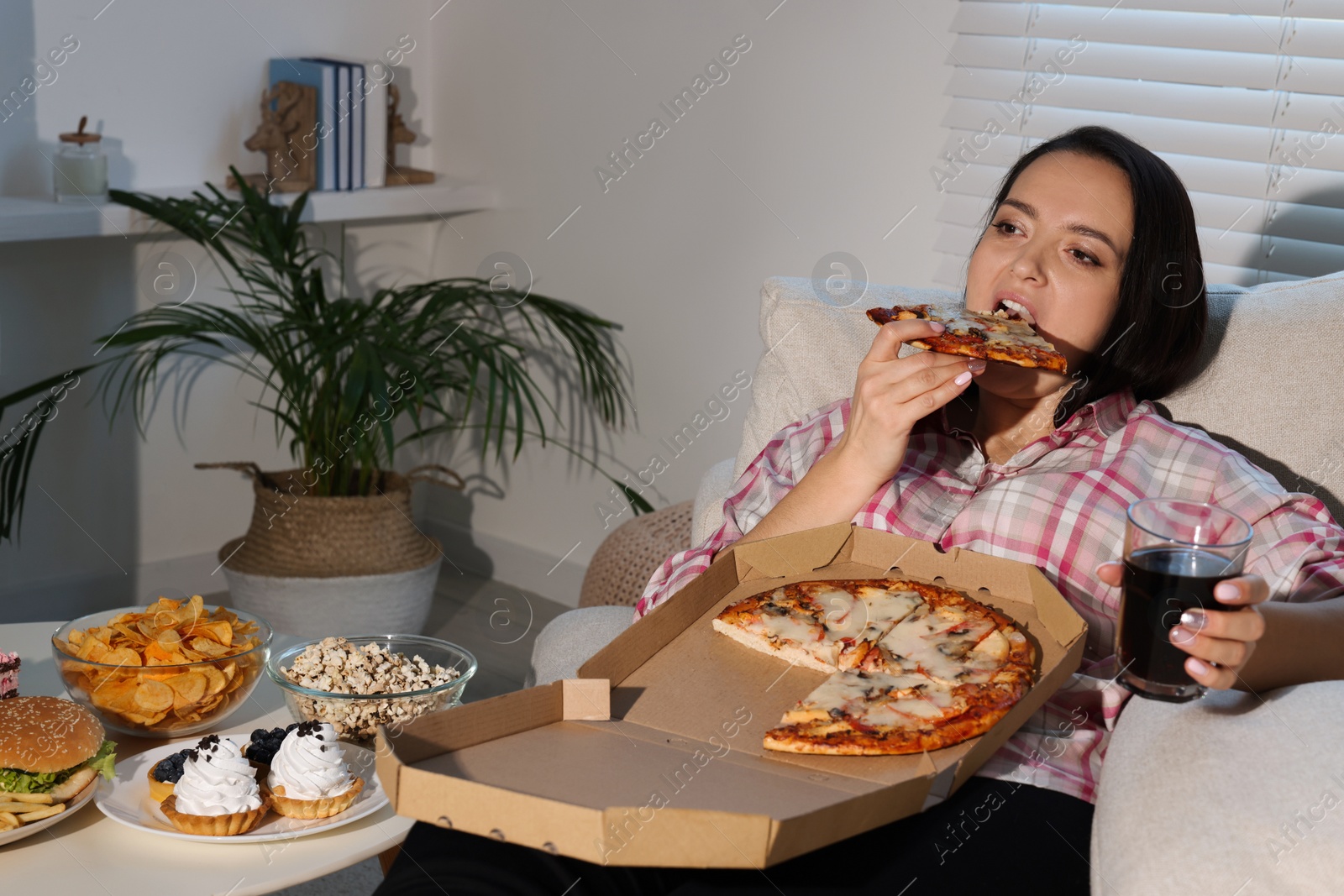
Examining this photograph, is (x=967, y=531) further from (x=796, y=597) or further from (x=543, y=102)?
(x=543, y=102)

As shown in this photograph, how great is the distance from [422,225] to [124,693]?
2.49 m

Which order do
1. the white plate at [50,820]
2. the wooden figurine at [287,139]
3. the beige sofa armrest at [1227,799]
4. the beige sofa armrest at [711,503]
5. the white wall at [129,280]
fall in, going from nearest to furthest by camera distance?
1. the beige sofa armrest at [1227,799]
2. the white plate at [50,820]
3. the beige sofa armrest at [711,503]
4. the white wall at [129,280]
5. the wooden figurine at [287,139]

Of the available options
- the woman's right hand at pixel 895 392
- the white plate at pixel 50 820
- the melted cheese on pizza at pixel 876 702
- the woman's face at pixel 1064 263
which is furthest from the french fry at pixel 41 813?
the woman's face at pixel 1064 263

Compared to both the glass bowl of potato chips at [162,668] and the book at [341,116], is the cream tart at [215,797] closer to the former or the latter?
the glass bowl of potato chips at [162,668]

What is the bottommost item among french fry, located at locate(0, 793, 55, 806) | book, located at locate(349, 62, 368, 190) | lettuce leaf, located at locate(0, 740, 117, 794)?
french fry, located at locate(0, 793, 55, 806)

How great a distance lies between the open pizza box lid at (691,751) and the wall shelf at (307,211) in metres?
2.03

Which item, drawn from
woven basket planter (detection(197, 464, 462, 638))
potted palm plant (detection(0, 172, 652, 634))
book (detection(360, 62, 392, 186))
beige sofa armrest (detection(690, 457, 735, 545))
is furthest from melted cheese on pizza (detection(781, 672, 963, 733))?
book (detection(360, 62, 392, 186))

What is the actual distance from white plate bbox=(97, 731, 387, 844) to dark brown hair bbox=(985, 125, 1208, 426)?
3.14 ft

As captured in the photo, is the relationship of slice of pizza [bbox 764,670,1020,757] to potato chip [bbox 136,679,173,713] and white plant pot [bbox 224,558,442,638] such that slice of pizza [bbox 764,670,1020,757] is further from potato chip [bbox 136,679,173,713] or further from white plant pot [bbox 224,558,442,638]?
white plant pot [bbox 224,558,442,638]

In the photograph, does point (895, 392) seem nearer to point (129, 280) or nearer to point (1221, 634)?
point (1221, 634)

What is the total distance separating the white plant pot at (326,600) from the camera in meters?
3.01

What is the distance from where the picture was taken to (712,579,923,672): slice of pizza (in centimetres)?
124

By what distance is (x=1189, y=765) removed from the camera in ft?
3.57

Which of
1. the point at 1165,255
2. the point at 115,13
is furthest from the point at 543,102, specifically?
the point at 1165,255
